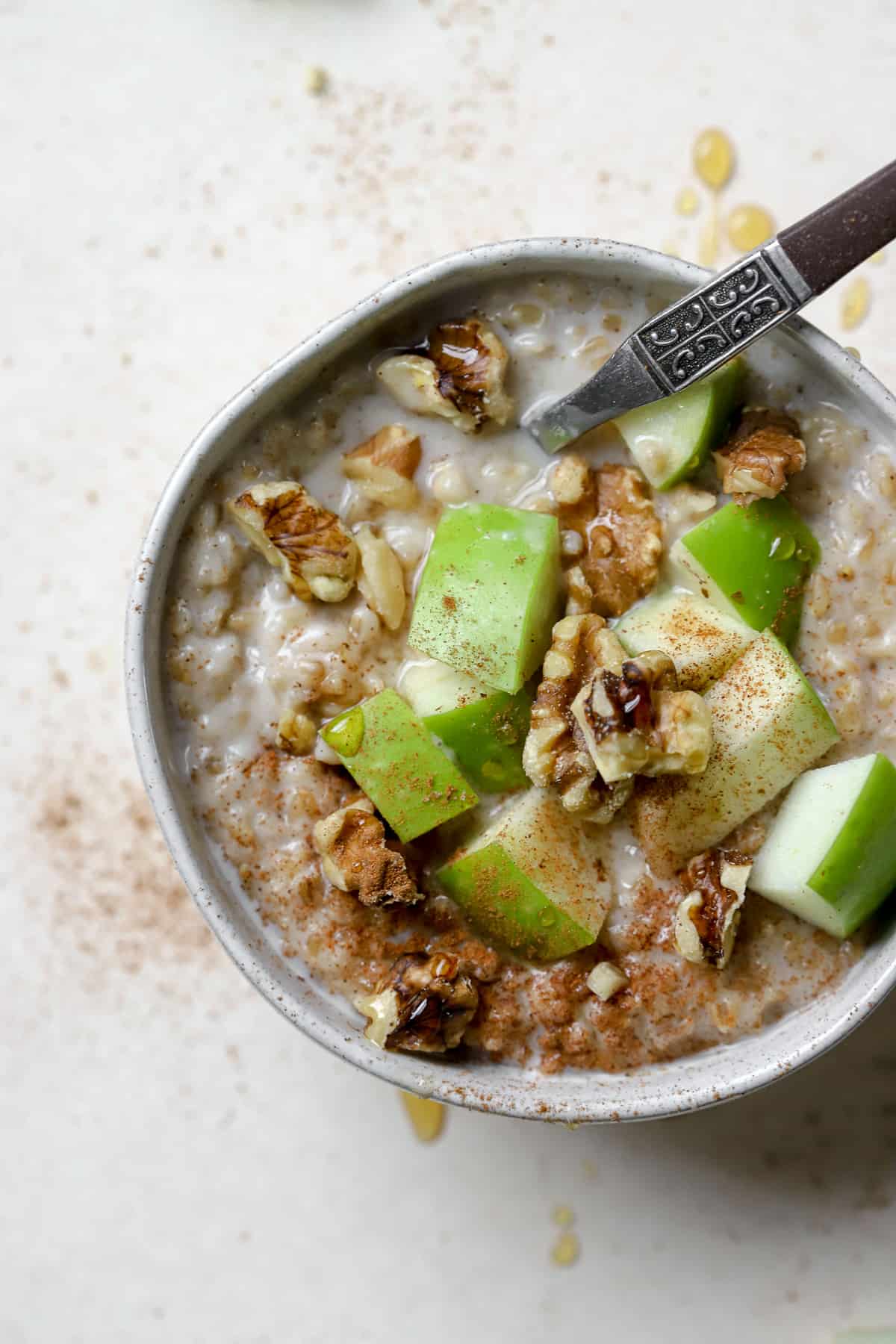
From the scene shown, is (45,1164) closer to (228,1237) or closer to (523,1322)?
(228,1237)

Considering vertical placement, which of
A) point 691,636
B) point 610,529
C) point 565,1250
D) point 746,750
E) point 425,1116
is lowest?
point 565,1250

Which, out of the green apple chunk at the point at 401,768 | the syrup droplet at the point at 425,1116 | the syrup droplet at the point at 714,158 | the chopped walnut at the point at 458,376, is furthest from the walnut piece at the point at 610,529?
the syrup droplet at the point at 425,1116

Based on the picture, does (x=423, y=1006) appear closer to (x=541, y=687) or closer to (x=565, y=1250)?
(x=541, y=687)

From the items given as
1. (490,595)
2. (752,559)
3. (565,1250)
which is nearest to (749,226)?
(752,559)

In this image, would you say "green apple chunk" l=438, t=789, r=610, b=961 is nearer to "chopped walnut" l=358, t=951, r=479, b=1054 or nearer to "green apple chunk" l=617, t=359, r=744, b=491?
"chopped walnut" l=358, t=951, r=479, b=1054

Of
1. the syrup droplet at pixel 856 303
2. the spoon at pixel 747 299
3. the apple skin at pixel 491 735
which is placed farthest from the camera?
the syrup droplet at pixel 856 303

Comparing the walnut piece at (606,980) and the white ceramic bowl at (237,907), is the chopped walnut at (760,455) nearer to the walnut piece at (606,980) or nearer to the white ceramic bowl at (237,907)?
the white ceramic bowl at (237,907)

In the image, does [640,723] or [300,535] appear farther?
[300,535]
